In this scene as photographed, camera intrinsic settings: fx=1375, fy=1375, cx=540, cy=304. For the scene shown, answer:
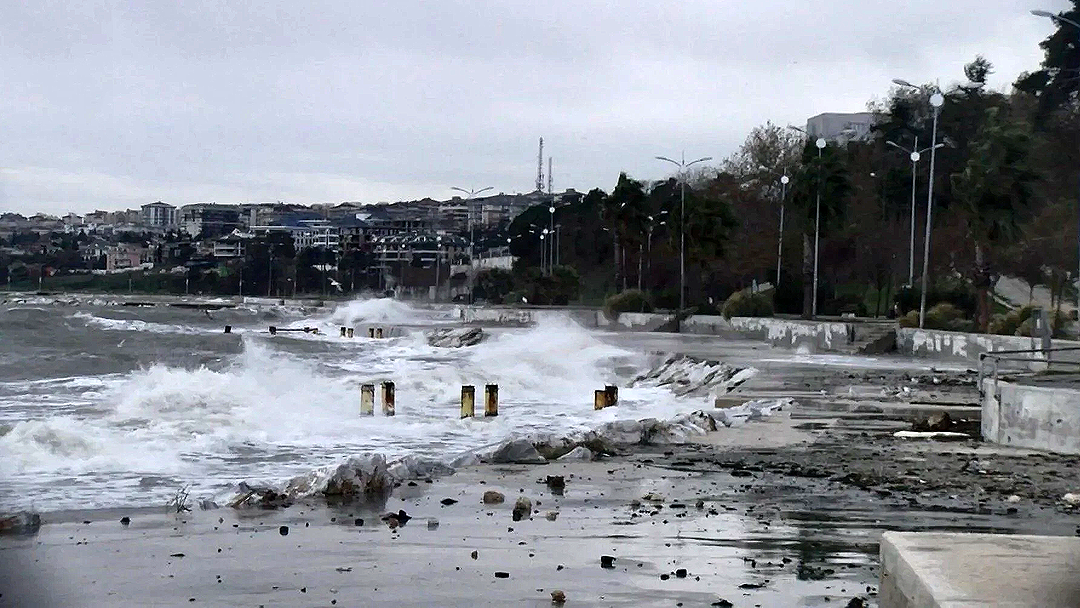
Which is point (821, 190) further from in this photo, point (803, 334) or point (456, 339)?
point (456, 339)

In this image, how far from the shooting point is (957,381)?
30.2m

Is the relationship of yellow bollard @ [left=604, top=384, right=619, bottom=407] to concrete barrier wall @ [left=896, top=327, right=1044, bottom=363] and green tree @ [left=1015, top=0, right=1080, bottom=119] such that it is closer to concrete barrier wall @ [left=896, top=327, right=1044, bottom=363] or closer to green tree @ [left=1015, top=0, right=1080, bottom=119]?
concrete barrier wall @ [left=896, top=327, right=1044, bottom=363]

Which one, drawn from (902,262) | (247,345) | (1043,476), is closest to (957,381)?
(1043,476)

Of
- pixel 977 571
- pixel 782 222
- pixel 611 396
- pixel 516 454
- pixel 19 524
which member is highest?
pixel 782 222

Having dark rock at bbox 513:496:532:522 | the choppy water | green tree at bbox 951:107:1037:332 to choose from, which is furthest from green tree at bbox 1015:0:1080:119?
dark rock at bbox 513:496:532:522

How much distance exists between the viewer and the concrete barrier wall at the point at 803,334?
48.0 metres

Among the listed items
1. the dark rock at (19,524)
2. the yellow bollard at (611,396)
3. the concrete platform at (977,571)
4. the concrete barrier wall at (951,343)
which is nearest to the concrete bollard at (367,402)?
the yellow bollard at (611,396)

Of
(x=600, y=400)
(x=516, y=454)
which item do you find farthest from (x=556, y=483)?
(x=600, y=400)

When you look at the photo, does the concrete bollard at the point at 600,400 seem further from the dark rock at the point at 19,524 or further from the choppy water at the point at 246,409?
the dark rock at the point at 19,524

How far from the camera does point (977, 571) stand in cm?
736

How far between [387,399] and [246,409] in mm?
3224

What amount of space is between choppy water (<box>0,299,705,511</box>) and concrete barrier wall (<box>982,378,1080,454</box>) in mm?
7408

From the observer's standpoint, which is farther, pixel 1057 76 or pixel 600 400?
pixel 1057 76

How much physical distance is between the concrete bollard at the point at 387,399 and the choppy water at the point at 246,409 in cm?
55
